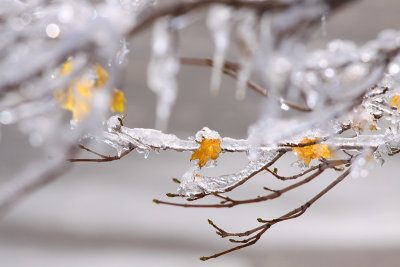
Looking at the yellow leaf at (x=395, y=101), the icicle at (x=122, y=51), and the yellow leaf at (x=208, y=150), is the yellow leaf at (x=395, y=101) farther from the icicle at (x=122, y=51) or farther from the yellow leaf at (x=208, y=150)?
the icicle at (x=122, y=51)

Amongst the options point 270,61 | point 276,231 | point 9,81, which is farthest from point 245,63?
point 276,231

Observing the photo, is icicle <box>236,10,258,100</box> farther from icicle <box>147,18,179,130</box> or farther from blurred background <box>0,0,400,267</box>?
blurred background <box>0,0,400,267</box>

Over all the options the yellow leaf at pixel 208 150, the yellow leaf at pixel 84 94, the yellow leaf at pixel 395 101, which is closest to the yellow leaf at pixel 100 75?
Result: the yellow leaf at pixel 84 94

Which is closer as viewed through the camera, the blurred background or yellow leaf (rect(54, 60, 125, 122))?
yellow leaf (rect(54, 60, 125, 122))

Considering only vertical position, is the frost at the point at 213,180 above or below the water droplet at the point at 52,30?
below

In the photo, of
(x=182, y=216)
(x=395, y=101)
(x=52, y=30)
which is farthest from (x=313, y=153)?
(x=182, y=216)

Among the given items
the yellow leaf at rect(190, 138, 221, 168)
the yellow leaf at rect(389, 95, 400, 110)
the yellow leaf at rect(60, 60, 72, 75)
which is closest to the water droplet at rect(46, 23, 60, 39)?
the yellow leaf at rect(60, 60, 72, 75)

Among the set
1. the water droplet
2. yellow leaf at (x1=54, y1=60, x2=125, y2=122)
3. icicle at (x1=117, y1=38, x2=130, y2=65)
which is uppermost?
the water droplet

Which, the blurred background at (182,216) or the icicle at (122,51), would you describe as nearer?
the icicle at (122,51)

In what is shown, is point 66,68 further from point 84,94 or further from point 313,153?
point 313,153
